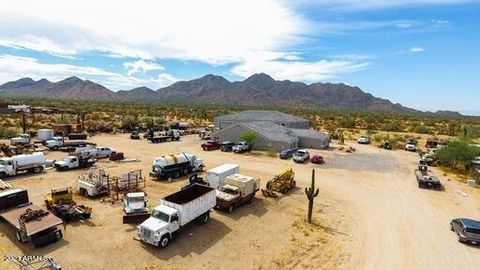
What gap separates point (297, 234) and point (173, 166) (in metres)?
18.1

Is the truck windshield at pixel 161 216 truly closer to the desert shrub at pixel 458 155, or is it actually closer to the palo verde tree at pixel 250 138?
the palo verde tree at pixel 250 138

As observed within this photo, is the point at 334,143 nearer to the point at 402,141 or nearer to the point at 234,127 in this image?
the point at 402,141

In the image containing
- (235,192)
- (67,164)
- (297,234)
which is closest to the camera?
(297,234)

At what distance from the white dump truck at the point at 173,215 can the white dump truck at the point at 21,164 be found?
2255 centimetres

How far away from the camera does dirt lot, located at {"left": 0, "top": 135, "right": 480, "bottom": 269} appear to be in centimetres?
2036

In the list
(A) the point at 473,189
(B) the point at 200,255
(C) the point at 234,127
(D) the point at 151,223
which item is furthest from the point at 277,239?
(C) the point at 234,127

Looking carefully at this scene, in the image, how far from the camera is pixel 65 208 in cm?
2506

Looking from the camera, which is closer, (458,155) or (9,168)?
(9,168)

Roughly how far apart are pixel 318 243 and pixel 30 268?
56.5 feet

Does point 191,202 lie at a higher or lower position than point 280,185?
higher

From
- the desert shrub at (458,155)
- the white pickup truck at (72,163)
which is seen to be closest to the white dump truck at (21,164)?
the white pickup truck at (72,163)

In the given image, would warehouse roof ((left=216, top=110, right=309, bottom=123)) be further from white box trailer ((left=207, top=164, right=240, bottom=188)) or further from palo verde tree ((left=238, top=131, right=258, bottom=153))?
white box trailer ((left=207, top=164, right=240, bottom=188))

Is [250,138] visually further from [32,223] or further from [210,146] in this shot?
[32,223]

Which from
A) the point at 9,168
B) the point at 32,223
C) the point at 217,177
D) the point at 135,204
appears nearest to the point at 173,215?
the point at 135,204
